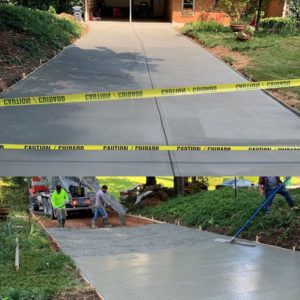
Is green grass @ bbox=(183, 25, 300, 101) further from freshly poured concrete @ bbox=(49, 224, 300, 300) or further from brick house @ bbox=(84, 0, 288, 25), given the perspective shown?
freshly poured concrete @ bbox=(49, 224, 300, 300)

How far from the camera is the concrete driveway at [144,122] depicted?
26.9 feet

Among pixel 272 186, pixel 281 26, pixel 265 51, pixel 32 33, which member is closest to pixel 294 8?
pixel 281 26

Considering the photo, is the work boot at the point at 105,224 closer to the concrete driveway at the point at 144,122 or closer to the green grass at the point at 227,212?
the green grass at the point at 227,212

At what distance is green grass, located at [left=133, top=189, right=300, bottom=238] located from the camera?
356 inches

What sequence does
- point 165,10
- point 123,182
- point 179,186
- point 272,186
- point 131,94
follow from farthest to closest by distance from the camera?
point 165,10
point 123,182
point 179,186
point 131,94
point 272,186

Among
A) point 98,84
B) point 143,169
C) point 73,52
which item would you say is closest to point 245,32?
point 73,52

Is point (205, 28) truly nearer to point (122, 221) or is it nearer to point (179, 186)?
point (179, 186)

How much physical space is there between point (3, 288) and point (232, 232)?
5.19 meters

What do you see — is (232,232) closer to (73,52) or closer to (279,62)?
(279,62)

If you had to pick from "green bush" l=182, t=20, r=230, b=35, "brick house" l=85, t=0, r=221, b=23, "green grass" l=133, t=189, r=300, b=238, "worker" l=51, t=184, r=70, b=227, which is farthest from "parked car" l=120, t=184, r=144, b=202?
Result: "brick house" l=85, t=0, r=221, b=23

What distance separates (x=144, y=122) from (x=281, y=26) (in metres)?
18.4

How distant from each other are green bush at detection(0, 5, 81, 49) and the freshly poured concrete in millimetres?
14102

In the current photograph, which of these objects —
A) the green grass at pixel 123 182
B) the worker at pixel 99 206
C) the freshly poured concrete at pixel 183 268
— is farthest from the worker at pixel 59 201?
the green grass at pixel 123 182

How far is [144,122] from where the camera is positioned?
11.0 meters
